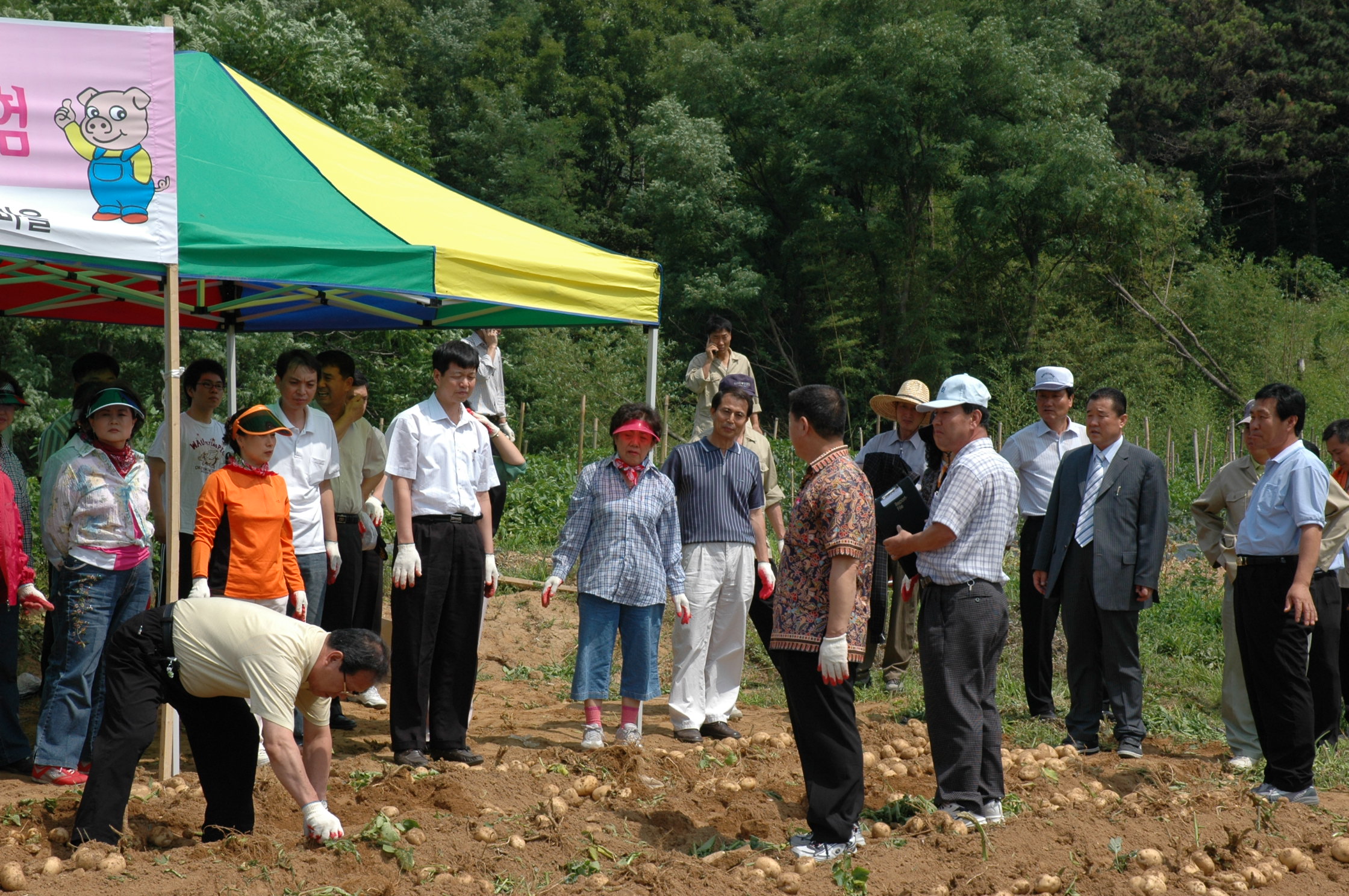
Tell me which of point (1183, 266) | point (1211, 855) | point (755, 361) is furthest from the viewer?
point (755, 361)

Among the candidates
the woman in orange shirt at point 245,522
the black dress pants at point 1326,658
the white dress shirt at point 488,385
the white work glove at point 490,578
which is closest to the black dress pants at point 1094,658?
the black dress pants at point 1326,658

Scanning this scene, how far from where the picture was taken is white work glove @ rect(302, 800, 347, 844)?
3797mm

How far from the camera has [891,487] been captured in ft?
22.6

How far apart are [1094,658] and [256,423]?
4.45 meters

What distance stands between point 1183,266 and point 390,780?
26836mm

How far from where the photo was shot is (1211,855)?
4387 millimetres

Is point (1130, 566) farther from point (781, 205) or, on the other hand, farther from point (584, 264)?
point (781, 205)

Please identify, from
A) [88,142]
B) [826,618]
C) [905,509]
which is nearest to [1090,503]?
[905,509]

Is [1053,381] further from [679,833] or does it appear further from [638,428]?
[679,833]

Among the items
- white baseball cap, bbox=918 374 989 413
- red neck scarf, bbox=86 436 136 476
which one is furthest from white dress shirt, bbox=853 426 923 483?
red neck scarf, bbox=86 436 136 476

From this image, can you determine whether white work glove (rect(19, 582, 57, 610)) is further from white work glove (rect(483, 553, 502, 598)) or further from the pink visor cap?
the pink visor cap

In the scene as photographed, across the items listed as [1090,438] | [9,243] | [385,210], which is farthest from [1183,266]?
[9,243]

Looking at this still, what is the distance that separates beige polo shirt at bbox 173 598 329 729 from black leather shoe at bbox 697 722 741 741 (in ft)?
9.40

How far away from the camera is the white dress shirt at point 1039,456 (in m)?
6.78
